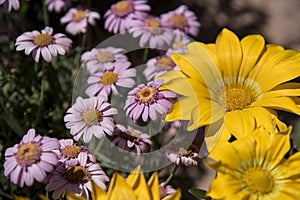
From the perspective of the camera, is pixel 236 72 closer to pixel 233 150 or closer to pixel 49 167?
pixel 233 150

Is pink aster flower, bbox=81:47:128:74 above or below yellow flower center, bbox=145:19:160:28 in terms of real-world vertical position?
below

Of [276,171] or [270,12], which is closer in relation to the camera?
[276,171]

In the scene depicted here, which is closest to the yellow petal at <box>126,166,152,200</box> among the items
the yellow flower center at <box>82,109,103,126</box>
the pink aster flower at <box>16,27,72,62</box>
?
the yellow flower center at <box>82,109,103,126</box>

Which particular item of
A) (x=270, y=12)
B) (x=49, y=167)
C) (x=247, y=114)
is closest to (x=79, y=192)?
(x=49, y=167)

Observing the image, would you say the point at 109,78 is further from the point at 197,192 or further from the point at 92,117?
the point at 197,192

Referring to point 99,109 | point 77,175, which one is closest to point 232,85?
point 99,109

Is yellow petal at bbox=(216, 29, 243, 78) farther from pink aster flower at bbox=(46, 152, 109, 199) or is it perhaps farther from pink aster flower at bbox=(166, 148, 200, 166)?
pink aster flower at bbox=(46, 152, 109, 199)
